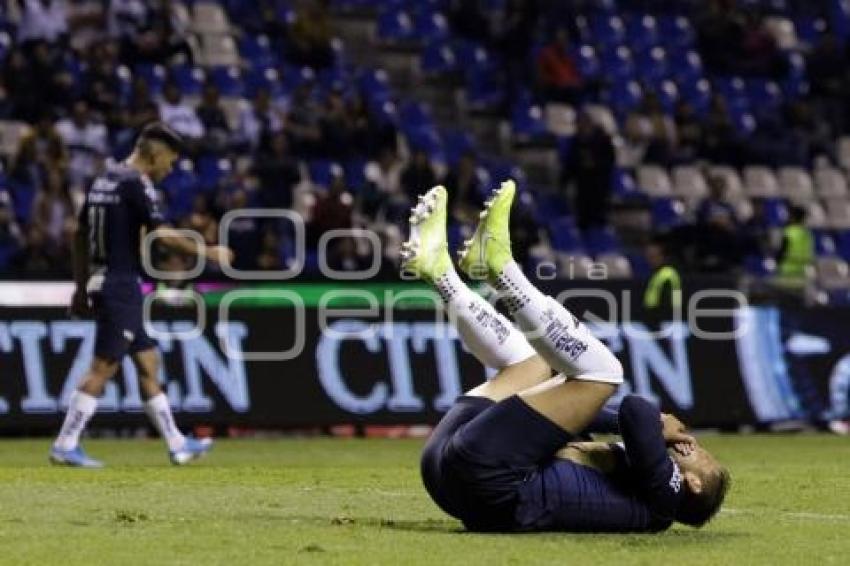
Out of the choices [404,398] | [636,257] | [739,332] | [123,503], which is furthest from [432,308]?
[123,503]

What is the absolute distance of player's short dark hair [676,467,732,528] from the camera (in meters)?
8.72

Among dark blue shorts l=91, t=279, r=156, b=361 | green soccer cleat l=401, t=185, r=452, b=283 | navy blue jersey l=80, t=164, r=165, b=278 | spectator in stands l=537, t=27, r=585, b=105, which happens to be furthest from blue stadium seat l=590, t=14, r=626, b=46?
green soccer cleat l=401, t=185, r=452, b=283

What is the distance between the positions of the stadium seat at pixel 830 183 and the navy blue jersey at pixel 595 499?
20.5 meters

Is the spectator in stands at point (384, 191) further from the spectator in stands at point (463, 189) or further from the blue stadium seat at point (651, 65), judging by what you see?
the blue stadium seat at point (651, 65)

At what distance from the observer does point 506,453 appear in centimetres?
860

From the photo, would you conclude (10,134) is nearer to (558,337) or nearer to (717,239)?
(717,239)

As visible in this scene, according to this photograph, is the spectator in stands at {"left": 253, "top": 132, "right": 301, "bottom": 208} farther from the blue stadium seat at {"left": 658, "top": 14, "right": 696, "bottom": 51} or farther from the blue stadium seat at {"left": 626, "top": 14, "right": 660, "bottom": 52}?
the blue stadium seat at {"left": 658, "top": 14, "right": 696, "bottom": 51}

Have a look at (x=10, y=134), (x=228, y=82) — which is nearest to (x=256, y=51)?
(x=228, y=82)

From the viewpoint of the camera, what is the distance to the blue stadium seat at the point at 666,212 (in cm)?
2644

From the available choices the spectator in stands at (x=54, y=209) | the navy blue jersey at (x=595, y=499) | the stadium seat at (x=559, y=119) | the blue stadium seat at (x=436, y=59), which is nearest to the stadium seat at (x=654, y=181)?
the stadium seat at (x=559, y=119)

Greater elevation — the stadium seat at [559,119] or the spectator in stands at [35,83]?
the spectator in stands at [35,83]

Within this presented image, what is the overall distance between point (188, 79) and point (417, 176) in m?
3.00

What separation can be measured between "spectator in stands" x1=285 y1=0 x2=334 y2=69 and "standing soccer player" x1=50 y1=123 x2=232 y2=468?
12.1 meters

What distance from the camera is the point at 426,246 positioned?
913 cm
